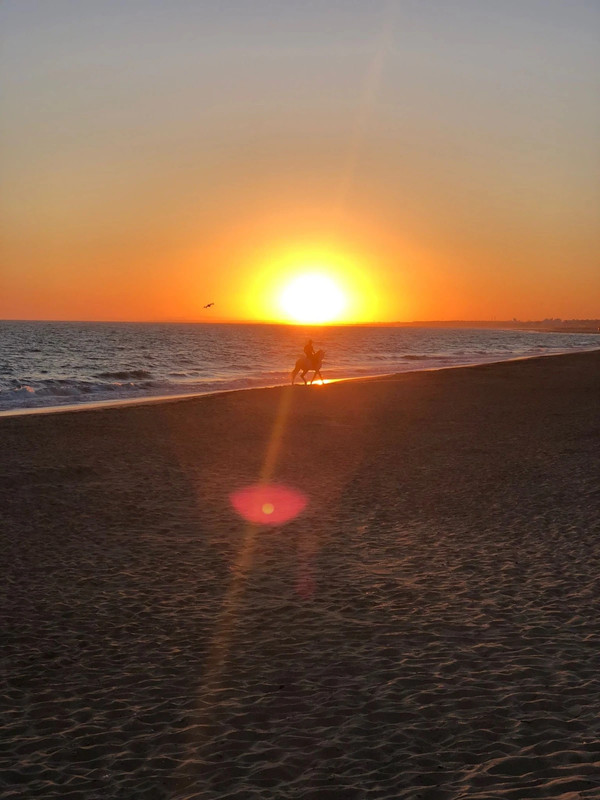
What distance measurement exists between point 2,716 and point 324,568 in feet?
14.0

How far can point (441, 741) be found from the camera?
16.4 ft

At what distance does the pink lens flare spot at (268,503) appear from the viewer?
37.8ft

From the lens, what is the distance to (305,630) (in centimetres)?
705

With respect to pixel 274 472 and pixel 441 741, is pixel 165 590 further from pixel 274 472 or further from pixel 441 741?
pixel 274 472

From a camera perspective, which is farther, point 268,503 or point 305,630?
point 268,503

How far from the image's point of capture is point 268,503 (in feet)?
40.6

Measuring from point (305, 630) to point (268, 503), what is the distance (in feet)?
17.6

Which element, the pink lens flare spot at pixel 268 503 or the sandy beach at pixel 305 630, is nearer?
the sandy beach at pixel 305 630

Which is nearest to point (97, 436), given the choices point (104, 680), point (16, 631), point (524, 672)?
point (16, 631)

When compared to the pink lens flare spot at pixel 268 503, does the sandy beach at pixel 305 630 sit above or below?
below

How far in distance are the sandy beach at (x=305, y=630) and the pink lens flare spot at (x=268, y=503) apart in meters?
0.22

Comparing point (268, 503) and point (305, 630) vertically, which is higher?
point (268, 503)

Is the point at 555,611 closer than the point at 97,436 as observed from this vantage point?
Yes

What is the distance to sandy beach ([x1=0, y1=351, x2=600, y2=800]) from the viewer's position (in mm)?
4742
